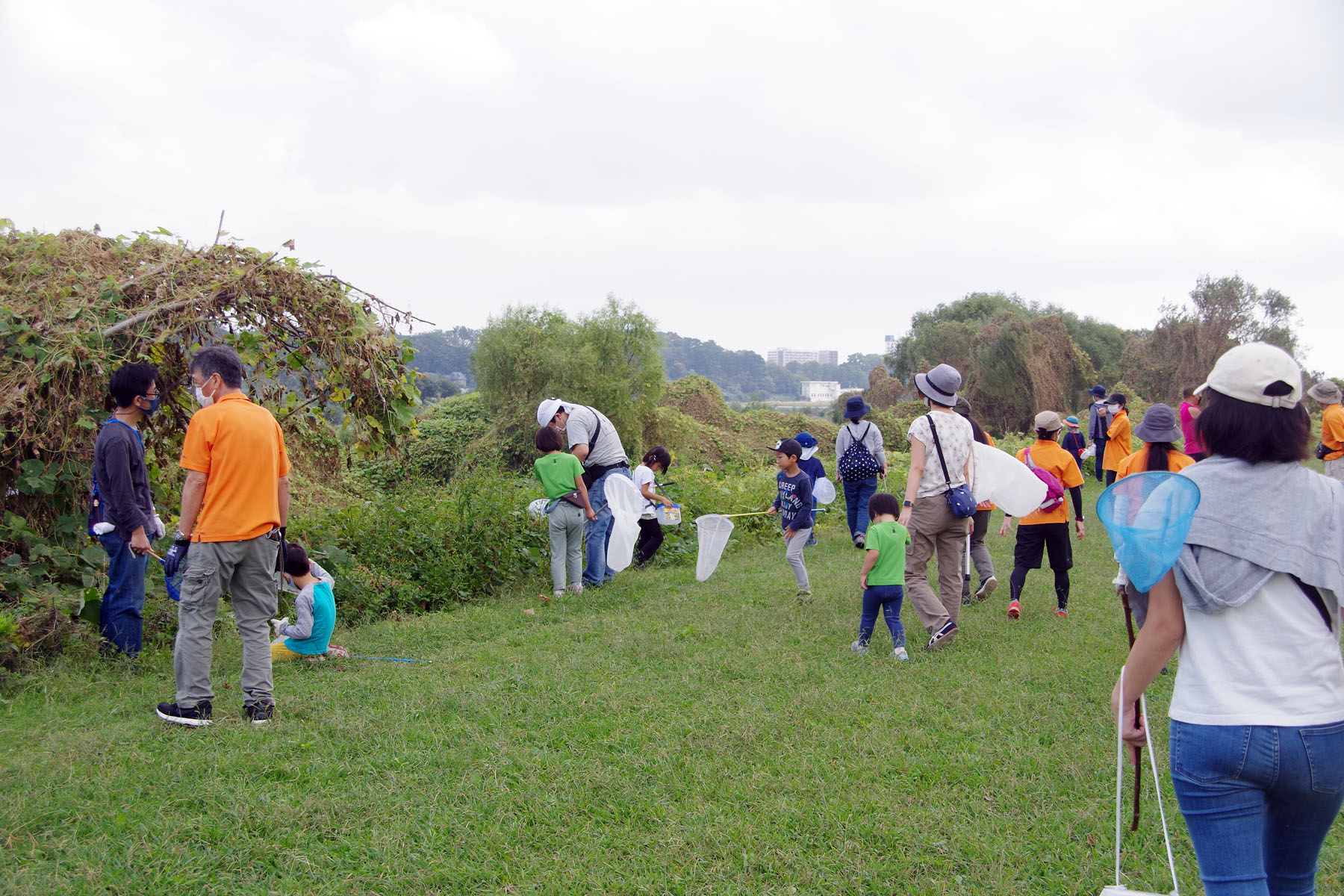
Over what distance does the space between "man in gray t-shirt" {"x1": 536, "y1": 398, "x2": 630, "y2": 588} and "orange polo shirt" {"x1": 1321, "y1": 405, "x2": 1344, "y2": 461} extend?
672 cm

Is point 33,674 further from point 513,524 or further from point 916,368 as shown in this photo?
point 916,368

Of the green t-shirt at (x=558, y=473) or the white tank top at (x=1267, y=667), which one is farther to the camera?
the green t-shirt at (x=558, y=473)

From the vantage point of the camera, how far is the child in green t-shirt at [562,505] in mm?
7895

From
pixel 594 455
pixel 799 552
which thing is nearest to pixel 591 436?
pixel 594 455

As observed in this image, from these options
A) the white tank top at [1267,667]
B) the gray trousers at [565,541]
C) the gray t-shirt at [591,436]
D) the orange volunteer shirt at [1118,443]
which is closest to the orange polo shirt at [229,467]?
the gray trousers at [565,541]

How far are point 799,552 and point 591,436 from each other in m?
2.25

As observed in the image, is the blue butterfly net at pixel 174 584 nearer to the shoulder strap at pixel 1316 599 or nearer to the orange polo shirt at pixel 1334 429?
the shoulder strap at pixel 1316 599

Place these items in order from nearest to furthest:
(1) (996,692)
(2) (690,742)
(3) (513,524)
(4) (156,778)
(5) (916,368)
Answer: (4) (156,778), (2) (690,742), (1) (996,692), (3) (513,524), (5) (916,368)

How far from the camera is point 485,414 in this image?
21203 mm

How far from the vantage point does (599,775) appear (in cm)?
401

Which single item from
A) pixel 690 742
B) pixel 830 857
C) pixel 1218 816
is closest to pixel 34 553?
pixel 690 742

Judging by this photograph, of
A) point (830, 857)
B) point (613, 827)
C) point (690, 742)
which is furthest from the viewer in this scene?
point (690, 742)

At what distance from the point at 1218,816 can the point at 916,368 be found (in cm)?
4541

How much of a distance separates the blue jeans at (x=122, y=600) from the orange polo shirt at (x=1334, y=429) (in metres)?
10.0
